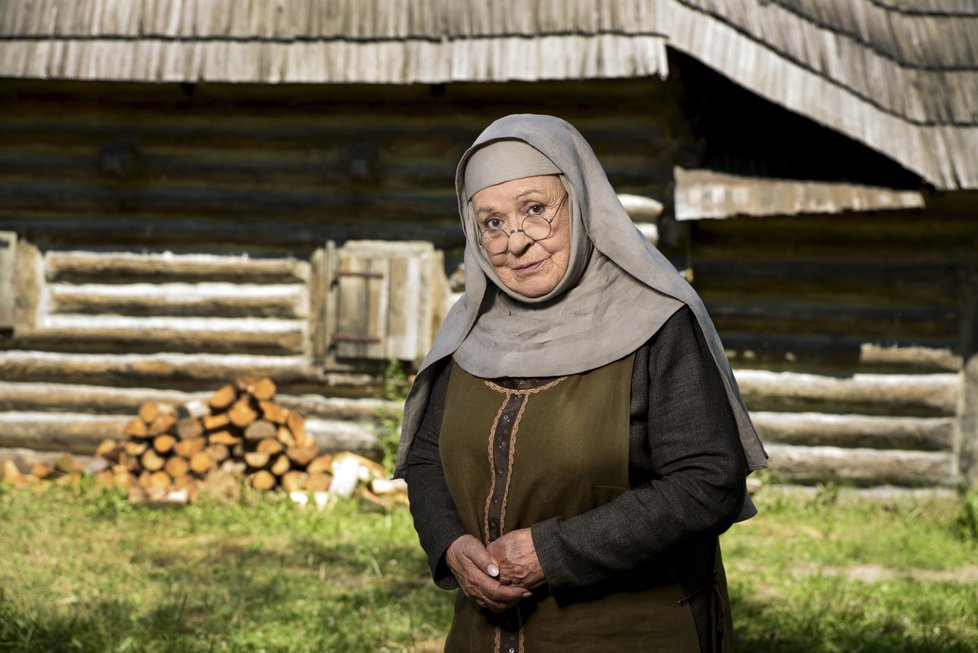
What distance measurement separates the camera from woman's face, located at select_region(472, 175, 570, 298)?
2.40 m

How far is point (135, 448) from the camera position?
7.85 meters

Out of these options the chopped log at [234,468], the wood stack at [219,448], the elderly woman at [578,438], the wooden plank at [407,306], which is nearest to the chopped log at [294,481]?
the wood stack at [219,448]

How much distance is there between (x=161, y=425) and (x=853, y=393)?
526 cm

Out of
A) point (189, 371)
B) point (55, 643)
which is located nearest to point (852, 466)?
point (189, 371)

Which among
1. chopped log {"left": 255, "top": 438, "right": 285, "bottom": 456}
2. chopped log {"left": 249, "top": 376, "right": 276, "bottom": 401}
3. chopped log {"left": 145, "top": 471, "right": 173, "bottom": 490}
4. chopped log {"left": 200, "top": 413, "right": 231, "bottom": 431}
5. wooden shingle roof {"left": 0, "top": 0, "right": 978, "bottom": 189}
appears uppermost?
wooden shingle roof {"left": 0, "top": 0, "right": 978, "bottom": 189}

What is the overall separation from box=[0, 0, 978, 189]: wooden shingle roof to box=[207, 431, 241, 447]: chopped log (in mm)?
2604

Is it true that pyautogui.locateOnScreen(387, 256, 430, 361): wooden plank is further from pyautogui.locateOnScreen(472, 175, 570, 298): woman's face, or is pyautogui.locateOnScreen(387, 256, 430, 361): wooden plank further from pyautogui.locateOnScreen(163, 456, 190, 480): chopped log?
pyautogui.locateOnScreen(472, 175, 570, 298): woman's face

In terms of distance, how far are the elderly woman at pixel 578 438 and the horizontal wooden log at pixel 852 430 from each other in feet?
18.6

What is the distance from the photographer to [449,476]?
8.29ft

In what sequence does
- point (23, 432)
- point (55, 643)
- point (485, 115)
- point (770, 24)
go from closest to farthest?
point (55, 643) → point (770, 24) → point (485, 115) → point (23, 432)

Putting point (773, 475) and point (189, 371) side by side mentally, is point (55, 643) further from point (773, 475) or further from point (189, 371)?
point (773, 475)

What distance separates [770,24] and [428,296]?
124 inches

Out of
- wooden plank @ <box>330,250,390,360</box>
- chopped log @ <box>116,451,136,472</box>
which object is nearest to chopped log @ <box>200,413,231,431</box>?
chopped log @ <box>116,451,136,472</box>

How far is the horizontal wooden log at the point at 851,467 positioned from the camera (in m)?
7.88
